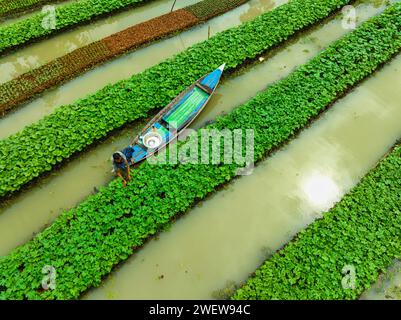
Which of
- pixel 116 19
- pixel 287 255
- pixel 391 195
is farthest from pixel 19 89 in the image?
pixel 391 195

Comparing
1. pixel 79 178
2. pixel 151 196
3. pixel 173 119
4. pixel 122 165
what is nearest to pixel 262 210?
pixel 151 196

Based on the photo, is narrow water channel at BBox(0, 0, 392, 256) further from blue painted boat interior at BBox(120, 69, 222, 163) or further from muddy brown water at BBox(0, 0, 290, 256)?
blue painted boat interior at BBox(120, 69, 222, 163)

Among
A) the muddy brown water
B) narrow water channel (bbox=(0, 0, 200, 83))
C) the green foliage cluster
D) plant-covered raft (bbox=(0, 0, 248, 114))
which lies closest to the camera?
the muddy brown water

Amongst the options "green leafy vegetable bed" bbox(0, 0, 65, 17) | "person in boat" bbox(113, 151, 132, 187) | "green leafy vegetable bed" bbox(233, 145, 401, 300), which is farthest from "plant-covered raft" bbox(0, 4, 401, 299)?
"green leafy vegetable bed" bbox(0, 0, 65, 17)

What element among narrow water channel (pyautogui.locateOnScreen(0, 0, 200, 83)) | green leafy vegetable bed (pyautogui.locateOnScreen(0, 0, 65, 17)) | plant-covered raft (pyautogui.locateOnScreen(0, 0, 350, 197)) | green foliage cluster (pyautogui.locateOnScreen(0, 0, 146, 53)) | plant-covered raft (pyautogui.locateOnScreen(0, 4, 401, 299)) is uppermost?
green leafy vegetable bed (pyautogui.locateOnScreen(0, 0, 65, 17))

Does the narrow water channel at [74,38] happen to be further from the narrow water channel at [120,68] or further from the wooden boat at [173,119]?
the wooden boat at [173,119]

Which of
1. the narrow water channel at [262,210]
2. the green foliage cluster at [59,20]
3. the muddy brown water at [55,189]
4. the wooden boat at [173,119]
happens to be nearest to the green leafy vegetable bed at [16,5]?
the green foliage cluster at [59,20]
